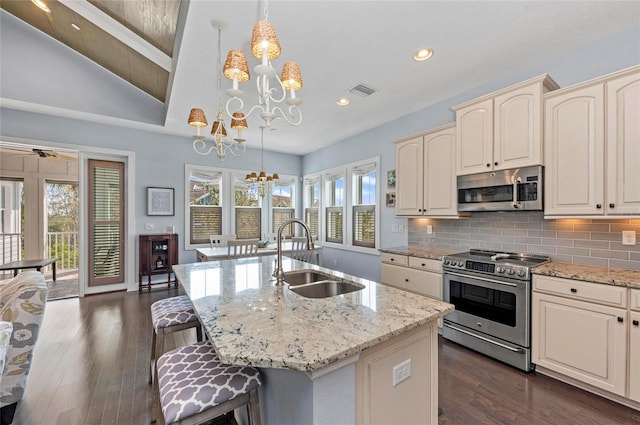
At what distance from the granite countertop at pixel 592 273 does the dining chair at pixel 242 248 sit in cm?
335

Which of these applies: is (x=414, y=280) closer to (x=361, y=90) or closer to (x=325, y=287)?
(x=325, y=287)

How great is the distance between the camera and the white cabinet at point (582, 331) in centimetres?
181

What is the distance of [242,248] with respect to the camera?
4039mm

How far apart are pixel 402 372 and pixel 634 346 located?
178cm

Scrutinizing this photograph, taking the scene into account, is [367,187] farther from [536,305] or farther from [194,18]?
[194,18]

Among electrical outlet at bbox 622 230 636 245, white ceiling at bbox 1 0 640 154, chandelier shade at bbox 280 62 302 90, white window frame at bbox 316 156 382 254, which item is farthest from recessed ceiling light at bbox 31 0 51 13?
electrical outlet at bbox 622 230 636 245

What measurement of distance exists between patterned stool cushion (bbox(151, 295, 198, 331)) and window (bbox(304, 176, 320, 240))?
13.0ft

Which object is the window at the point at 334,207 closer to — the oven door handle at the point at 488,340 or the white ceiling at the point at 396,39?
the white ceiling at the point at 396,39

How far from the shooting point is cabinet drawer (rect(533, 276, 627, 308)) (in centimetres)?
181

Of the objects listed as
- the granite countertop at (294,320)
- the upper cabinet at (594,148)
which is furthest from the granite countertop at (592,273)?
the granite countertop at (294,320)

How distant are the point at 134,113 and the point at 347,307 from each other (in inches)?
187

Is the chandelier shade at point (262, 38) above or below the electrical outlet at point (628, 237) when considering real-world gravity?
above

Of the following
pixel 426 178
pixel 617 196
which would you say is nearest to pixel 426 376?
pixel 617 196

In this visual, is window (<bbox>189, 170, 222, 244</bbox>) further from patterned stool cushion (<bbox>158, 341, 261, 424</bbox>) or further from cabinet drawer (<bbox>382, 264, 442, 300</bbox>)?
patterned stool cushion (<bbox>158, 341, 261, 424</bbox>)
